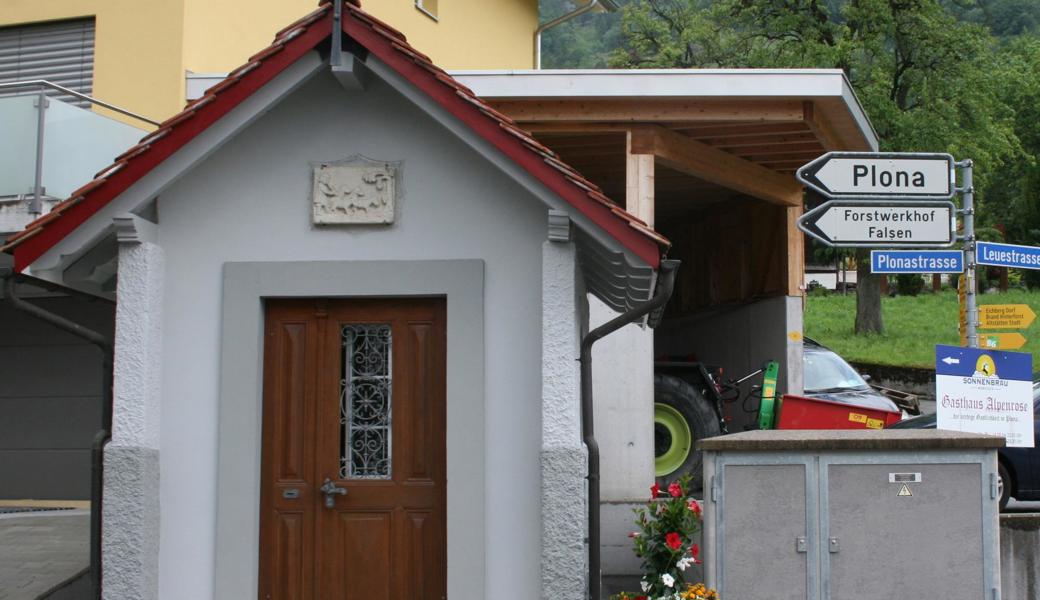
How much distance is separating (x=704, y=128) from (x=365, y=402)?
5.53 m

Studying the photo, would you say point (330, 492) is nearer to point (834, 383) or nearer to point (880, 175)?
point (880, 175)

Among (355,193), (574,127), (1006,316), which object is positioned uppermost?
(574,127)

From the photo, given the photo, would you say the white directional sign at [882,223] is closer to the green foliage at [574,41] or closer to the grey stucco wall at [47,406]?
the grey stucco wall at [47,406]

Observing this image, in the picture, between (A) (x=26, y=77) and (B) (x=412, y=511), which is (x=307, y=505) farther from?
(A) (x=26, y=77)

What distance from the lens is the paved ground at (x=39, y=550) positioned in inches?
355

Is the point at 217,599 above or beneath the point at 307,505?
beneath

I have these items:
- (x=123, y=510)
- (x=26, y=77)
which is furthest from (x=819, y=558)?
(x=26, y=77)

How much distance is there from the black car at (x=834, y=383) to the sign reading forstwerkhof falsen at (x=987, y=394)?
159 inches

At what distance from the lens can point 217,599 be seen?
7.05 meters

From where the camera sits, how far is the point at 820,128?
11.5m

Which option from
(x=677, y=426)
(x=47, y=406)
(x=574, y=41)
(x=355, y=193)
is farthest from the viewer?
(x=574, y=41)

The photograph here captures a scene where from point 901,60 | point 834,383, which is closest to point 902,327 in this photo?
point 901,60

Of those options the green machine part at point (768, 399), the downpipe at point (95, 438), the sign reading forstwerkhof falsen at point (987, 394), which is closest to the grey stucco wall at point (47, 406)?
the downpipe at point (95, 438)

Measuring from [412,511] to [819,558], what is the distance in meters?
2.83
